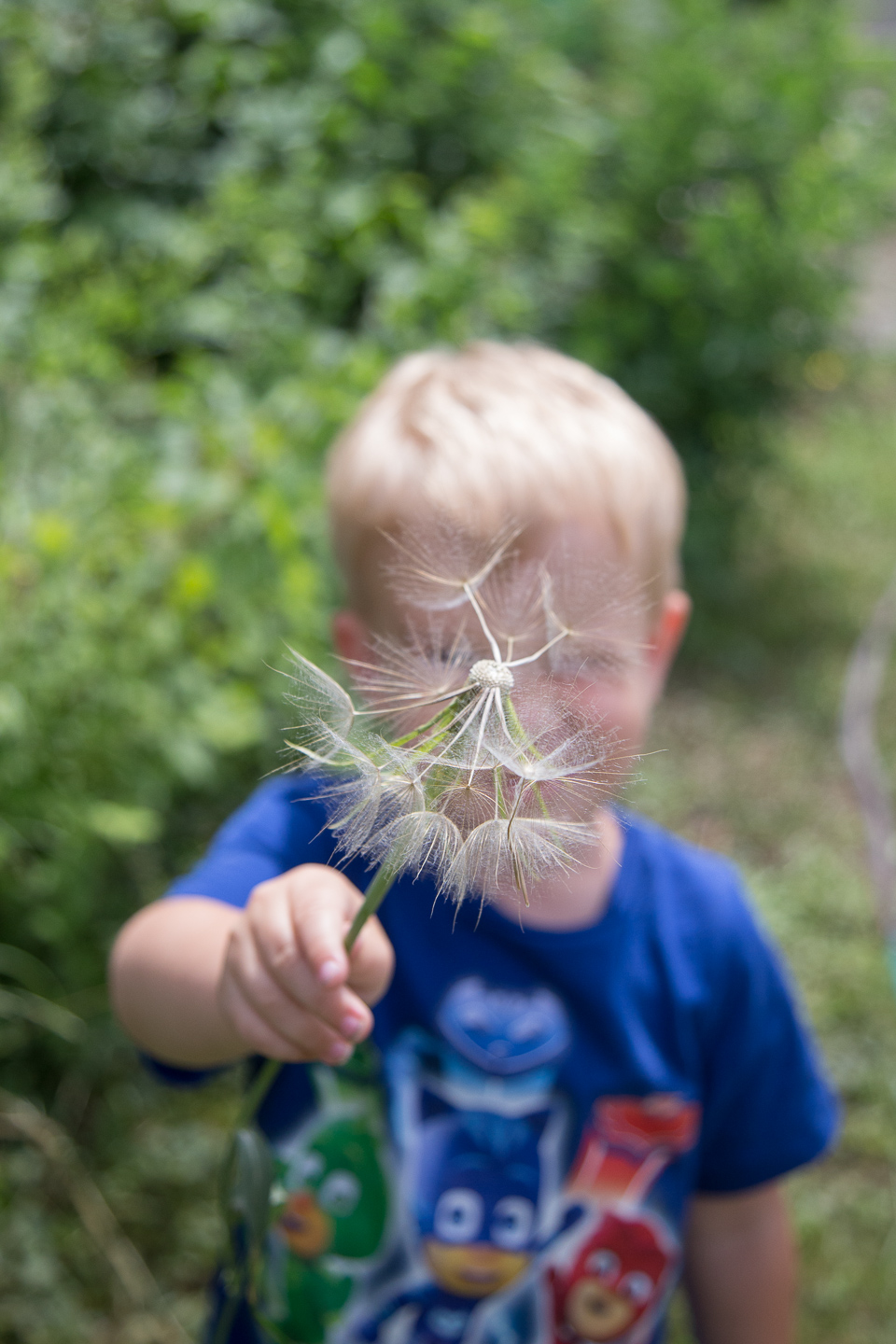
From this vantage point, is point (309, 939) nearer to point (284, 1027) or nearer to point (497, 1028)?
point (284, 1027)

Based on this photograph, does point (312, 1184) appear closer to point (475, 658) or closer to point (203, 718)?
point (475, 658)

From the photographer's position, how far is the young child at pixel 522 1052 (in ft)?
4.02

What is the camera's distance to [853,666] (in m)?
3.93

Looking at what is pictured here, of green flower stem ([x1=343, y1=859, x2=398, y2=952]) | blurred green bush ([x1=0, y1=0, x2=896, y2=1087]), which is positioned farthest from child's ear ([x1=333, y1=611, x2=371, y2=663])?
blurred green bush ([x1=0, y1=0, x2=896, y2=1087])

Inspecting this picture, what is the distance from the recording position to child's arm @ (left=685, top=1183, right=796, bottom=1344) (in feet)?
4.73

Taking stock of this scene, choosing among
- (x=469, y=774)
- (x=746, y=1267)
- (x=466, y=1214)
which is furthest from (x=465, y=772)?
(x=746, y=1267)

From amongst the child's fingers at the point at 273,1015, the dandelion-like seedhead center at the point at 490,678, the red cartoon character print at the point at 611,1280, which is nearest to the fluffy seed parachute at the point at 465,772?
the dandelion-like seedhead center at the point at 490,678

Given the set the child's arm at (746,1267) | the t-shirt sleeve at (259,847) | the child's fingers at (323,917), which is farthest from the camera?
the child's arm at (746,1267)

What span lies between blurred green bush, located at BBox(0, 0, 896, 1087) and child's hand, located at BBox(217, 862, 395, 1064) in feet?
3.50

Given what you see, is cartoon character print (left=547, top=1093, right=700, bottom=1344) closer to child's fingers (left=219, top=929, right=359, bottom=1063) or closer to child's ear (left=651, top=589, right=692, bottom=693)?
child's ear (left=651, top=589, right=692, bottom=693)

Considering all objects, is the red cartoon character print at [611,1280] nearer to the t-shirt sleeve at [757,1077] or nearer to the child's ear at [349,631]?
the t-shirt sleeve at [757,1077]

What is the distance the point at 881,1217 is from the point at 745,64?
12.7 feet

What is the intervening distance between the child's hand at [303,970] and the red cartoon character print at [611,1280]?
0.70 meters

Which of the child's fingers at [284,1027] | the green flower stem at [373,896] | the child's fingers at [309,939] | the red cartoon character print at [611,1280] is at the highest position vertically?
the green flower stem at [373,896]
